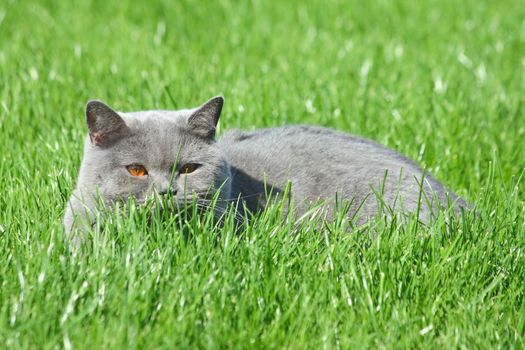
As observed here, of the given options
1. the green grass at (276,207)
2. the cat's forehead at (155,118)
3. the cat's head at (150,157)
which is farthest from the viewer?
the cat's forehead at (155,118)

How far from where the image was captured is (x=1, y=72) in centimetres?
439

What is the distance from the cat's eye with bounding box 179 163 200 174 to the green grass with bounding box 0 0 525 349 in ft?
0.71

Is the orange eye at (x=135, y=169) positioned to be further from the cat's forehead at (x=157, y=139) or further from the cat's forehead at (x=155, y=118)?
the cat's forehead at (x=155, y=118)

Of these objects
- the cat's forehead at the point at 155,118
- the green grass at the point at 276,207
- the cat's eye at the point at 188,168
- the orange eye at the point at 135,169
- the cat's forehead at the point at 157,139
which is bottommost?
the green grass at the point at 276,207

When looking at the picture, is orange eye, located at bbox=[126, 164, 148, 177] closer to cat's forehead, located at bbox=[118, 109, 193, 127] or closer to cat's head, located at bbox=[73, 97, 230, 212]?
cat's head, located at bbox=[73, 97, 230, 212]

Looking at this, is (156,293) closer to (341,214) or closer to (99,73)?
(341,214)

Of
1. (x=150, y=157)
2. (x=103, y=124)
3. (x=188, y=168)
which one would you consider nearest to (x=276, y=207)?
(x=188, y=168)

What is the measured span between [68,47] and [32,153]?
72.8 inches

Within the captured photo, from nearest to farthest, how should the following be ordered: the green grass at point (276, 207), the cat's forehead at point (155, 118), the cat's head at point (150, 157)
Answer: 1. the green grass at point (276, 207)
2. the cat's head at point (150, 157)
3. the cat's forehead at point (155, 118)

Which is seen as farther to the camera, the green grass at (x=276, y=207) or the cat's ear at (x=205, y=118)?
the cat's ear at (x=205, y=118)

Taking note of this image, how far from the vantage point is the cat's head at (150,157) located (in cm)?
254

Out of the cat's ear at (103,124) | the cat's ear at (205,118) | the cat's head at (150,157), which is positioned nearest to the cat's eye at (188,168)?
the cat's head at (150,157)

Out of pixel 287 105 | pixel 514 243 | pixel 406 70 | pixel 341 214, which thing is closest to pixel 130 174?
pixel 341 214

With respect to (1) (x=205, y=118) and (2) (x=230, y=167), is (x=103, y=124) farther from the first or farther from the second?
(2) (x=230, y=167)
